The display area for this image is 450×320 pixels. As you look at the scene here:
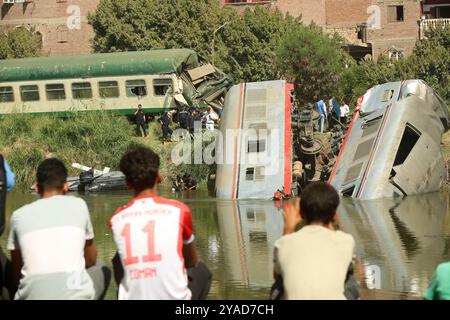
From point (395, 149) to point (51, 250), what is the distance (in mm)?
23250

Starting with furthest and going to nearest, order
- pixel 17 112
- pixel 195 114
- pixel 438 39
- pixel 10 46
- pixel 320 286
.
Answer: pixel 10 46 → pixel 438 39 → pixel 17 112 → pixel 195 114 → pixel 320 286

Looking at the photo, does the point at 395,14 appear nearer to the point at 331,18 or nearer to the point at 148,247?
the point at 331,18

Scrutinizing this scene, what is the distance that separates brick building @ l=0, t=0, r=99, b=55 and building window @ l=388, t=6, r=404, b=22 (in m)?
18.3

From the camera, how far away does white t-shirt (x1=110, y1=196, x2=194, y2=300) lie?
7.74 metres

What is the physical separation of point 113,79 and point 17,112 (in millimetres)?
4076

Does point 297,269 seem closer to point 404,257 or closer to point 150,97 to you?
point 404,257

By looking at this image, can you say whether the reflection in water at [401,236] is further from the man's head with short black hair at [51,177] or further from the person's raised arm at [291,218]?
the man's head with short black hair at [51,177]

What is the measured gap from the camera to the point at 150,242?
25.4ft

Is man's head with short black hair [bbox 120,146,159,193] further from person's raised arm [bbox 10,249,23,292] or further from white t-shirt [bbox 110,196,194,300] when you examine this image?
person's raised arm [bbox 10,249,23,292]

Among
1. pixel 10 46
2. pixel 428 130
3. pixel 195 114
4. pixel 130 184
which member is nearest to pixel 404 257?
pixel 130 184

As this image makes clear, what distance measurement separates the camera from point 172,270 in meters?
7.76

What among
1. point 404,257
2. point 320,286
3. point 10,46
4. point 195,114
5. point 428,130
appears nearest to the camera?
point 320,286

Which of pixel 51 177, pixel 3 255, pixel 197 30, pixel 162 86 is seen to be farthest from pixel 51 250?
pixel 197 30

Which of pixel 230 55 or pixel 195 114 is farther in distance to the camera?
pixel 230 55
